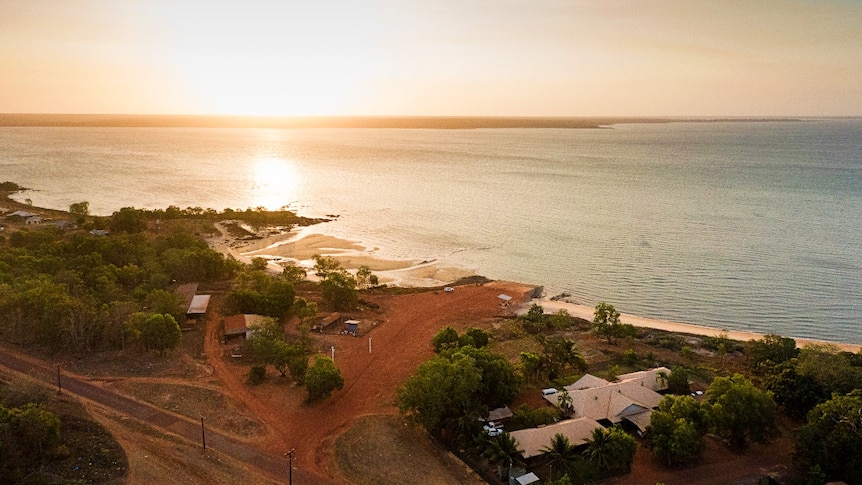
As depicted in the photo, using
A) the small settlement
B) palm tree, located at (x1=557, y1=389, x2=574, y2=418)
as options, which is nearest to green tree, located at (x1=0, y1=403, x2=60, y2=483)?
the small settlement

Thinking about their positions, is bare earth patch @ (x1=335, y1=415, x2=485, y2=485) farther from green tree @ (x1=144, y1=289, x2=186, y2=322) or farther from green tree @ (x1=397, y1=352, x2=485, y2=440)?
green tree @ (x1=144, y1=289, x2=186, y2=322)

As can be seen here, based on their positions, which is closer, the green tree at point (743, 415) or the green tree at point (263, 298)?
the green tree at point (743, 415)

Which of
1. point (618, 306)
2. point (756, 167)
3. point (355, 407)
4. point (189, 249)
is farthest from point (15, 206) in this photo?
point (756, 167)

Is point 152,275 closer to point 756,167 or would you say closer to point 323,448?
point 323,448

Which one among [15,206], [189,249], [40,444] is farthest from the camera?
[15,206]

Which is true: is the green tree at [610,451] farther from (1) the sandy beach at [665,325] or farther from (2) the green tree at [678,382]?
(1) the sandy beach at [665,325]

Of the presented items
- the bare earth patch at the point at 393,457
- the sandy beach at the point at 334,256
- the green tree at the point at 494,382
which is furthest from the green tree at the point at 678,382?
the sandy beach at the point at 334,256

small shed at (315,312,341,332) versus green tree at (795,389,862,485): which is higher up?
green tree at (795,389,862,485)
